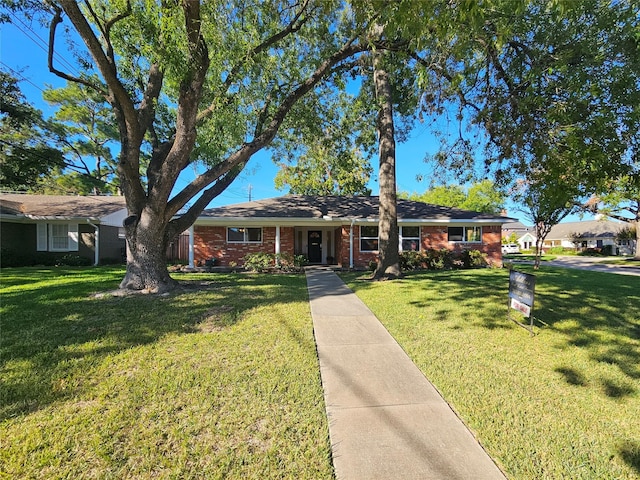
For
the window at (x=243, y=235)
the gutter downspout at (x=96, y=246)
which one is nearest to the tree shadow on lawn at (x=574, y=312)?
the window at (x=243, y=235)

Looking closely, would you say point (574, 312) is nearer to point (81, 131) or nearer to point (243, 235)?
point (243, 235)

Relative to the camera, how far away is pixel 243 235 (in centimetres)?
1553

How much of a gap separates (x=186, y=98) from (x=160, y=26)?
5.58 ft

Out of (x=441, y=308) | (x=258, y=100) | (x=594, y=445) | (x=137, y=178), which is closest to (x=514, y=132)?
(x=441, y=308)

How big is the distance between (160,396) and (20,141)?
2642cm

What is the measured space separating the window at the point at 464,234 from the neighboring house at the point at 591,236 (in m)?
32.9

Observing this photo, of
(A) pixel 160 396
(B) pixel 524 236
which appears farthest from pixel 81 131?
(B) pixel 524 236

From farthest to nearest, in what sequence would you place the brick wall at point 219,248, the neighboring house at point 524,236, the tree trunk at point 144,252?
the neighboring house at point 524,236 → the brick wall at point 219,248 → the tree trunk at point 144,252

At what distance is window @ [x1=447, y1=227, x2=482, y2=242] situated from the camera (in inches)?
635

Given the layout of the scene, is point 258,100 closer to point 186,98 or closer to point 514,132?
point 186,98

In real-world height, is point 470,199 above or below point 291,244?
above

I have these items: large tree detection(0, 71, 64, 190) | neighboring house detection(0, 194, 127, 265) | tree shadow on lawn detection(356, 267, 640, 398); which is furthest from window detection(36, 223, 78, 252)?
tree shadow on lawn detection(356, 267, 640, 398)

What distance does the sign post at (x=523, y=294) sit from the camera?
4.77 m

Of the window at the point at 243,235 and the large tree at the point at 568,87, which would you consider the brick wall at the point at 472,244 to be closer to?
the window at the point at 243,235
